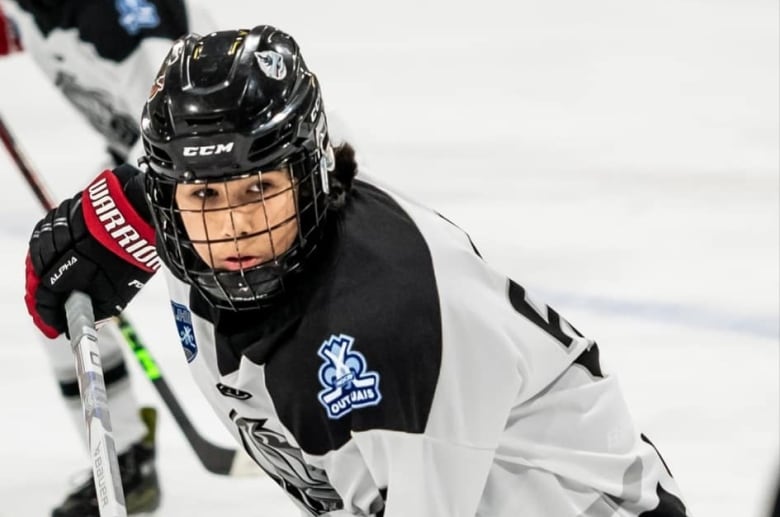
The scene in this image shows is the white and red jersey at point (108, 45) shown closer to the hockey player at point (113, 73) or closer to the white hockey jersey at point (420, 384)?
the hockey player at point (113, 73)

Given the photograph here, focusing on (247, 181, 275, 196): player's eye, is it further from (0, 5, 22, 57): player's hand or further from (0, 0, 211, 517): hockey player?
(0, 5, 22, 57): player's hand

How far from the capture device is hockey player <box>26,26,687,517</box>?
5.52 ft

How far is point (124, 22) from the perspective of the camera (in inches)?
117

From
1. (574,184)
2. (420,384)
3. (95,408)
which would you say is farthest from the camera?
(574,184)

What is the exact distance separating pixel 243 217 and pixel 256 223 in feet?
0.05

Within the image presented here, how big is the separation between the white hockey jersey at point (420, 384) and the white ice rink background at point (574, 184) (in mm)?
516

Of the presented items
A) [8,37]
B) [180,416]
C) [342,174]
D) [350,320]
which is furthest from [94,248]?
[8,37]

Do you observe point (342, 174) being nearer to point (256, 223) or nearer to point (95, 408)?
point (256, 223)

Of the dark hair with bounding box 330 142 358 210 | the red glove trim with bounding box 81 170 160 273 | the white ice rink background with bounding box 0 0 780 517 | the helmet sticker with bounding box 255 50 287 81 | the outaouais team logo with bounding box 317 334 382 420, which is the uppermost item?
the helmet sticker with bounding box 255 50 287 81

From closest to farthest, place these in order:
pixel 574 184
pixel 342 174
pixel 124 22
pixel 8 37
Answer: pixel 342 174, pixel 124 22, pixel 8 37, pixel 574 184

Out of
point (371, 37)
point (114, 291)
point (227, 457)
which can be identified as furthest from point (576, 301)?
point (371, 37)

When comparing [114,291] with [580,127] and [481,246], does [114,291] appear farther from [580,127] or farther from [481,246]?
[580,127]

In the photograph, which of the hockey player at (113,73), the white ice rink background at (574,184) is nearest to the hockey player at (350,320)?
the white ice rink background at (574,184)

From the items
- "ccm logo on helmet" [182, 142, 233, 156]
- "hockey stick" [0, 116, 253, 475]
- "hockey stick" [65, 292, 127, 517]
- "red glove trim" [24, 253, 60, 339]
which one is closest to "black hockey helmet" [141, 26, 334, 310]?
"ccm logo on helmet" [182, 142, 233, 156]
